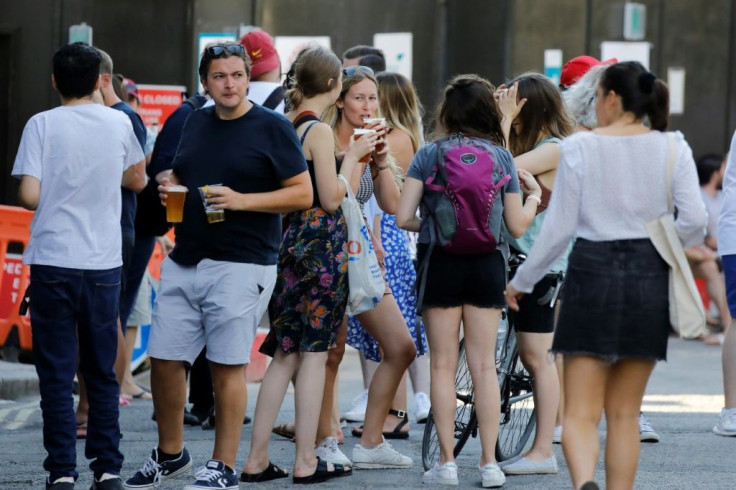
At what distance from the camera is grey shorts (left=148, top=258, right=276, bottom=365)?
605 centimetres

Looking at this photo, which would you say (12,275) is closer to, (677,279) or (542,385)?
(542,385)

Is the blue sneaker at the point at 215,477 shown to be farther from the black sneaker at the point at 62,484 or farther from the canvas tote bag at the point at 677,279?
the canvas tote bag at the point at 677,279

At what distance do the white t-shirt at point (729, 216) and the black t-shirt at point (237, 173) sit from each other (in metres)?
2.86

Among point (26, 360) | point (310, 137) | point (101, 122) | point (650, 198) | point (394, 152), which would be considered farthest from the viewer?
point (26, 360)

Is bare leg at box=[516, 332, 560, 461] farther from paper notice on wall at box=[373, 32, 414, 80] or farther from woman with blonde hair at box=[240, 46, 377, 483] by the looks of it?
paper notice on wall at box=[373, 32, 414, 80]

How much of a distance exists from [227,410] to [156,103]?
295 inches

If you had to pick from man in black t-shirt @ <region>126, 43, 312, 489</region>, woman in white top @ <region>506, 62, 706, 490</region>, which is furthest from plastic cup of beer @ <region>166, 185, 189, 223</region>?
woman in white top @ <region>506, 62, 706, 490</region>

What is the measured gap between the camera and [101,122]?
6055 mm

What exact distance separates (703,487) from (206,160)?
8.77 feet

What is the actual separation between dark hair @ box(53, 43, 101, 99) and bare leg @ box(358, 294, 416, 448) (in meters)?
1.69

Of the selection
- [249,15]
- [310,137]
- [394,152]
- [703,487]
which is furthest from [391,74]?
[249,15]

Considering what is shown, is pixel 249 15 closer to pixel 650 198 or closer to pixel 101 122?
pixel 101 122

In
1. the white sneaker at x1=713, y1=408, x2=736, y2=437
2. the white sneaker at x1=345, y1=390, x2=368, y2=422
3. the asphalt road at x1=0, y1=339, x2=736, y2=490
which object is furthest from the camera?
the white sneaker at x1=345, y1=390, x2=368, y2=422

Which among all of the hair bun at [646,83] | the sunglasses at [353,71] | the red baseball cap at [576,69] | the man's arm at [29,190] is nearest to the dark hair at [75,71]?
the man's arm at [29,190]
